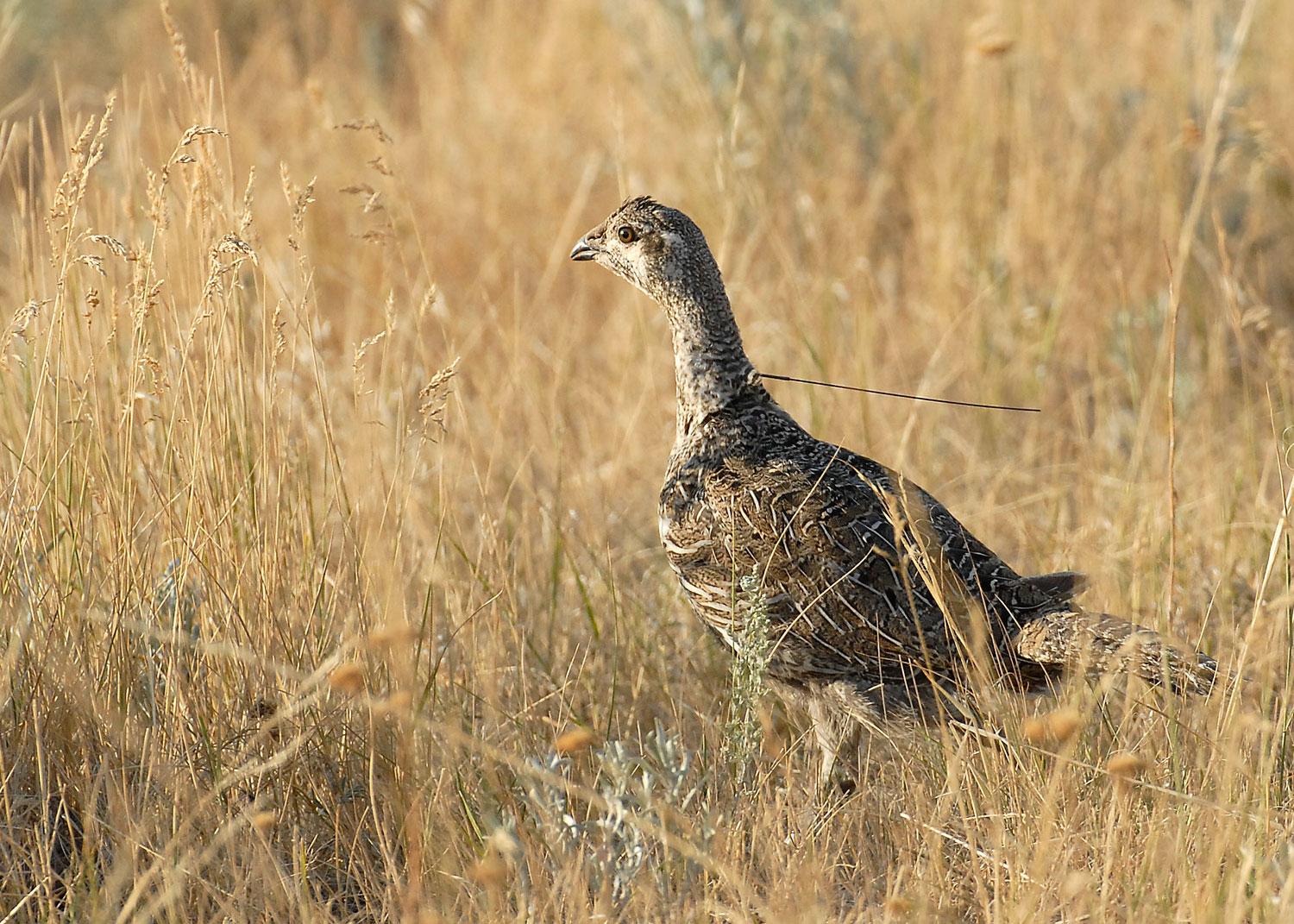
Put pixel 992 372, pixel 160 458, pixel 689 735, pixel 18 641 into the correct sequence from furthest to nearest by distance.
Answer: pixel 992 372 → pixel 689 735 → pixel 160 458 → pixel 18 641

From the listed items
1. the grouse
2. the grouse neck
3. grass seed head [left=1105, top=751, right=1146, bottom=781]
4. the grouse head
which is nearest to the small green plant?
the grouse

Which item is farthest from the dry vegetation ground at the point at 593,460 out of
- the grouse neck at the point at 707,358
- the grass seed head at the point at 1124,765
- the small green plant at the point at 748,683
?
the grouse neck at the point at 707,358

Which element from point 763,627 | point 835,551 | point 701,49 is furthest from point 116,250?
point 701,49

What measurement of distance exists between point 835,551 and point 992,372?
96.2 inches

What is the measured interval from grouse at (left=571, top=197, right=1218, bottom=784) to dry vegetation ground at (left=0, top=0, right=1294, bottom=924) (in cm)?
16

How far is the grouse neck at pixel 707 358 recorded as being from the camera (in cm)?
393

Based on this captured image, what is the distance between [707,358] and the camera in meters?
3.95

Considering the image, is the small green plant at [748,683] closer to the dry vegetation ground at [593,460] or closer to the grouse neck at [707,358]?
the dry vegetation ground at [593,460]

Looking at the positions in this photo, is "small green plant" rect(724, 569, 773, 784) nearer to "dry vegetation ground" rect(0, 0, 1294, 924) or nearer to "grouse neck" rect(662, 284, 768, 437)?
"dry vegetation ground" rect(0, 0, 1294, 924)

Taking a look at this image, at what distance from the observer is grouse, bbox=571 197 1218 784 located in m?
3.33

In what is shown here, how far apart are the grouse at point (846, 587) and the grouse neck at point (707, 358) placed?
0.34 ft

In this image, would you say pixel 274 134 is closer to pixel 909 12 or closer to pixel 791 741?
pixel 909 12

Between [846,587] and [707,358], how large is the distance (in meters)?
0.83

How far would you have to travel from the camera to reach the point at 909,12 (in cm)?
727
